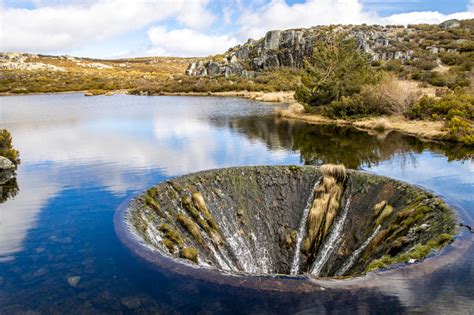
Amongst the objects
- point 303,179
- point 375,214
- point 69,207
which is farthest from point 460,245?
point 69,207

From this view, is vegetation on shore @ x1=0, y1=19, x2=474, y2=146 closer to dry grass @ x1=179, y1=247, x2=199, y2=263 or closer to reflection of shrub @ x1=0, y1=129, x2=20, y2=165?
dry grass @ x1=179, y1=247, x2=199, y2=263

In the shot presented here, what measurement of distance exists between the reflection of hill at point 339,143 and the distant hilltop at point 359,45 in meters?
41.1

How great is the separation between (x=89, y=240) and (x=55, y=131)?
25.3 meters

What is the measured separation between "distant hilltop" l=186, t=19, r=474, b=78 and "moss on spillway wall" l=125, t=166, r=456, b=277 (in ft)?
191

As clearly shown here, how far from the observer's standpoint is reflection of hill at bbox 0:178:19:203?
18112 millimetres

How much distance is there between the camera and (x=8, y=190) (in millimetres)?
19094

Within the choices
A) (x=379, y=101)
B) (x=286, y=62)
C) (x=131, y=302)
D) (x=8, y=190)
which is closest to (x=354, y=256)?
(x=131, y=302)

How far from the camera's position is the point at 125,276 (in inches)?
404

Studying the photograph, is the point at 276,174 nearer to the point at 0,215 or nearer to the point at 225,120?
the point at 0,215

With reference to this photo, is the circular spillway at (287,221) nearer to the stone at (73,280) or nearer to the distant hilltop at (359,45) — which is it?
the stone at (73,280)

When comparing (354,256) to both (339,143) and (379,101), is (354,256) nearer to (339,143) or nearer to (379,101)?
(339,143)

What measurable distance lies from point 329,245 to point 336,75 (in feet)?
97.2

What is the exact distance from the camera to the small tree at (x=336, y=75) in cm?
4053

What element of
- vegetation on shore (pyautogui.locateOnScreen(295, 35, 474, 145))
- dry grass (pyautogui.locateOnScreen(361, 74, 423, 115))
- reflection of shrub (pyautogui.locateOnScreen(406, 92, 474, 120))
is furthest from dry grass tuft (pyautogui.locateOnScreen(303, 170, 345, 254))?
dry grass (pyautogui.locateOnScreen(361, 74, 423, 115))
